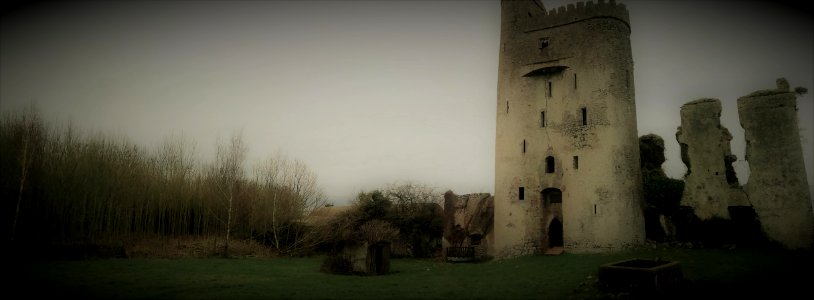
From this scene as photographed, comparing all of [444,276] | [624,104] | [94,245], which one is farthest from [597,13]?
[94,245]

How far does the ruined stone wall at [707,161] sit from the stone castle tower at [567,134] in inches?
86.9

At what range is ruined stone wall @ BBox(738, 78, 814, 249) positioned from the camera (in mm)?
19406

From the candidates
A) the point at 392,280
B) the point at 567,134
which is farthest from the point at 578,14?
the point at 392,280

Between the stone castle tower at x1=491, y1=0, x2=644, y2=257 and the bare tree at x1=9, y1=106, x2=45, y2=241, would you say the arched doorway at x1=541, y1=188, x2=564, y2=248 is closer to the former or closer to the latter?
the stone castle tower at x1=491, y1=0, x2=644, y2=257

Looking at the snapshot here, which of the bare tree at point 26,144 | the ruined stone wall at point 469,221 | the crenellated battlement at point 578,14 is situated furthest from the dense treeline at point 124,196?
the crenellated battlement at point 578,14

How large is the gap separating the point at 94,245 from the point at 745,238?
2738 centimetres

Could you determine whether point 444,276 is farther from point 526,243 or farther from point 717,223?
point 717,223

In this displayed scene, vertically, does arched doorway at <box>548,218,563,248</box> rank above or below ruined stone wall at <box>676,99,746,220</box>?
below

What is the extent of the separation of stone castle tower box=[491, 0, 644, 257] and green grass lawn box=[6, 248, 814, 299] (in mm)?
3302

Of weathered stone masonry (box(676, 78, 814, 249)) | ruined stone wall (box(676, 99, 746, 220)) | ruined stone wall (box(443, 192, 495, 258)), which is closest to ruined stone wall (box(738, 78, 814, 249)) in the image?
weathered stone masonry (box(676, 78, 814, 249))

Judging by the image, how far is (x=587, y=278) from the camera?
1393cm

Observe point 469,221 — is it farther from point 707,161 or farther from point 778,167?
point 778,167

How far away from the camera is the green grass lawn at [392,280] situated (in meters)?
11.7

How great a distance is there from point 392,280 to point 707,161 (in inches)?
632
